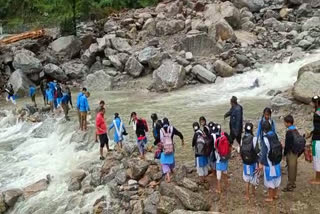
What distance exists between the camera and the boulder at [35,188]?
11309 millimetres

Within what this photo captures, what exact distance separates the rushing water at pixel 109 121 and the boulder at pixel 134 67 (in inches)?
81.5

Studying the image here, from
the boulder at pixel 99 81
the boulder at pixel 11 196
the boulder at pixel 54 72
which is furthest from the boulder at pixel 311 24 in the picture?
the boulder at pixel 11 196

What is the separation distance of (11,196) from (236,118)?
647 cm

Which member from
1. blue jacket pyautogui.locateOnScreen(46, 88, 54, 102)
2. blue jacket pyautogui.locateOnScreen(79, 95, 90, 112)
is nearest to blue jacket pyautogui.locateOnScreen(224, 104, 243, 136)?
blue jacket pyautogui.locateOnScreen(79, 95, 90, 112)

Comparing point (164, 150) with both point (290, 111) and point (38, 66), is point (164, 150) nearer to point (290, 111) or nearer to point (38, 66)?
point (290, 111)

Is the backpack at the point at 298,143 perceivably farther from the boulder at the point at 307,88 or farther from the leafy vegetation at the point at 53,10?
the leafy vegetation at the point at 53,10

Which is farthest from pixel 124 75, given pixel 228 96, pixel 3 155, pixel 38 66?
pixel 3 155

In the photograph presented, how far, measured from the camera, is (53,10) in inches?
1329

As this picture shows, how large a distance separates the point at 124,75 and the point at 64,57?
5.74m

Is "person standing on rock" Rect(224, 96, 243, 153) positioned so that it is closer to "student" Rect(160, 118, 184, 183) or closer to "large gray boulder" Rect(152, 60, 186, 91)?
"student" Rect(160, 118, 184, 183)

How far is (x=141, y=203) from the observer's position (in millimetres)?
8633

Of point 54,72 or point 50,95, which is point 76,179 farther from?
point 54,72

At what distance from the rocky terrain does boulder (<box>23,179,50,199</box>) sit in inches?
428

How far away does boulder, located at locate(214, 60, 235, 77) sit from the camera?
22250 millimetres
